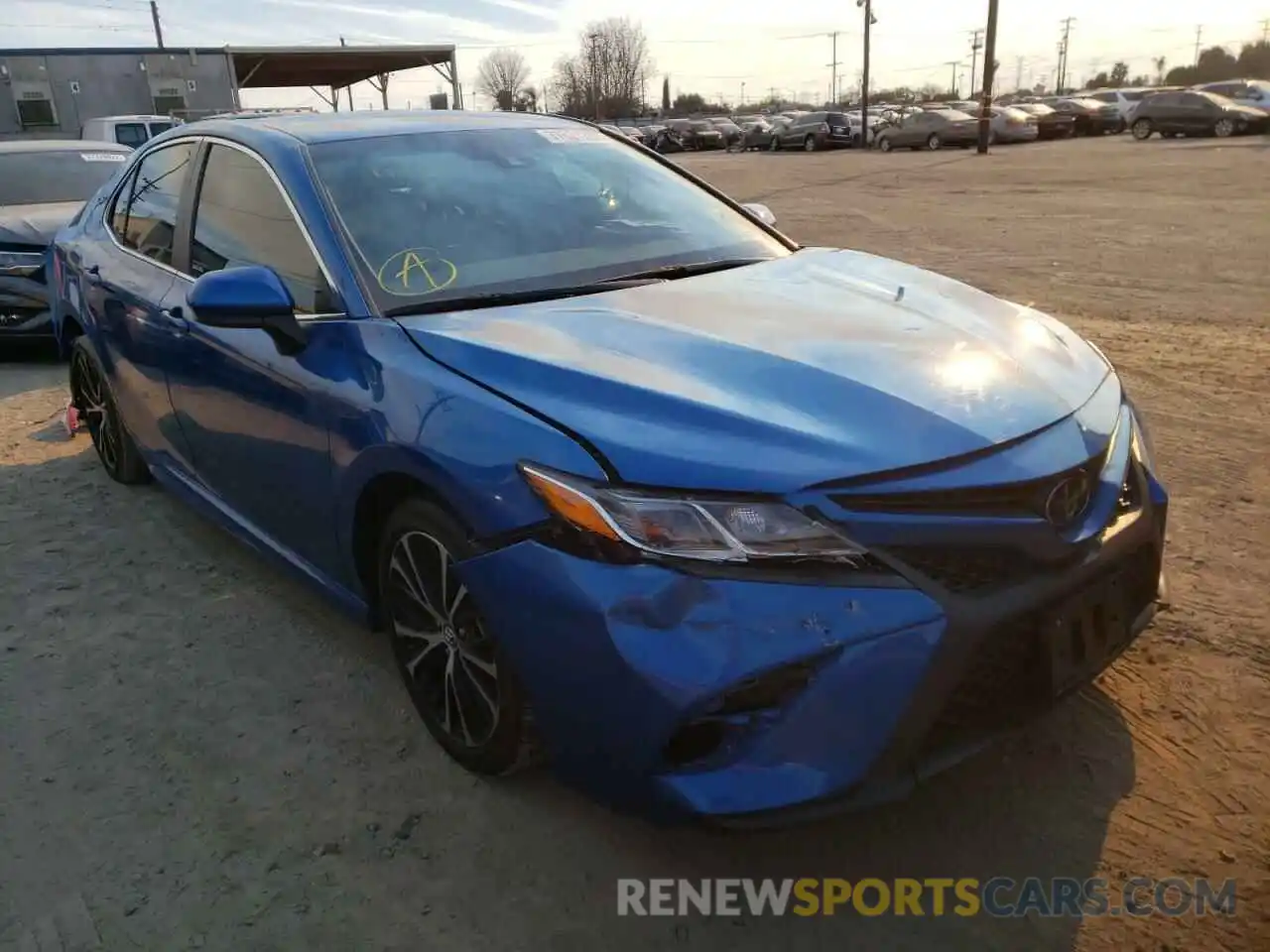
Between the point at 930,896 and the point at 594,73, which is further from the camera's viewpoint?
the point at 594,73

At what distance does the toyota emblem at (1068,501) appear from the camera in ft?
6.86

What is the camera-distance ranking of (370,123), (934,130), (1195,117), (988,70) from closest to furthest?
(370,123) → (988,70) → (1195,117) → (934,130)

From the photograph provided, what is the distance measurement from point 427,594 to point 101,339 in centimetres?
277

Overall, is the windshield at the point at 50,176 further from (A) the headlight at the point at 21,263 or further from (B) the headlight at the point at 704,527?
(B) the headlight at the point at 704,527

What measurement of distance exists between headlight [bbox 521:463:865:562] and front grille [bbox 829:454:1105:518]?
9cm

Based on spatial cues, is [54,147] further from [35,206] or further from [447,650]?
[447,650]

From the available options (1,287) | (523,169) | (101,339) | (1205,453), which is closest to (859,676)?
(523,169)

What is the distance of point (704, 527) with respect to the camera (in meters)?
1.97

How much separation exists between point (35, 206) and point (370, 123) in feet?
20.6

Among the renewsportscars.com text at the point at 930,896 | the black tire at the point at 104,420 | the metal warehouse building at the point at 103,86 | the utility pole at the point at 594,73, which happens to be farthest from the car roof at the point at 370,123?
the utility pole at the point at 594,73

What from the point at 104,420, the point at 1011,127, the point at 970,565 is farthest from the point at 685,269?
the point at 1011,127

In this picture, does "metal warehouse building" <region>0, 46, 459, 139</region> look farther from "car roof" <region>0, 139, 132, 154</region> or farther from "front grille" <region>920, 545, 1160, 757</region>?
"front grille" <region>920, 545, 1160, 757</region>

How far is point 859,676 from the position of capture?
190cm

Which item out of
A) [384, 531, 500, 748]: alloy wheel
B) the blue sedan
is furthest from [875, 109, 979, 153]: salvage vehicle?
[384, 531, 500, 748]: alloy wheel
